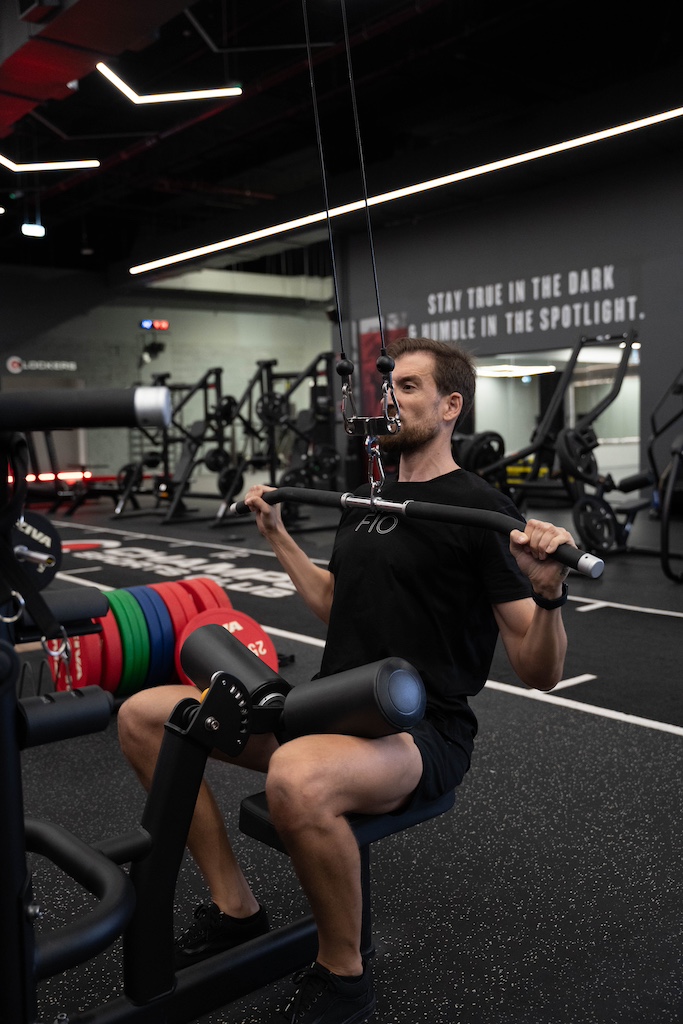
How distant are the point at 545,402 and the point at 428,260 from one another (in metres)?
2.18

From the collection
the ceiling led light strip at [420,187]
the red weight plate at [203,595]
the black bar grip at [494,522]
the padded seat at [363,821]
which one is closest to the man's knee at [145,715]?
the padded seat at [363,821]

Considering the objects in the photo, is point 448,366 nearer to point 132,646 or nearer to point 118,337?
point 132,646

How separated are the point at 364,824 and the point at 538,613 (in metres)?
0.44

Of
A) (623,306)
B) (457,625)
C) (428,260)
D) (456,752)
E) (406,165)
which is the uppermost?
(406,165)

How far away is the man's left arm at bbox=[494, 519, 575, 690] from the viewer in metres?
1.35

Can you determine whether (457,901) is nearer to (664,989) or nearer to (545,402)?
(664,989)

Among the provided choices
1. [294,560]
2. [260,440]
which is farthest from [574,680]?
[260,440]

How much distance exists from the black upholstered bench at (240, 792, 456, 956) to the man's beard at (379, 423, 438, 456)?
677mm

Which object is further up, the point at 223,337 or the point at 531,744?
the point at 223,337

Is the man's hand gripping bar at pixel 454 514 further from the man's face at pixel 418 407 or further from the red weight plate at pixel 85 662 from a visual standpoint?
the red weight plate at pixel 85 662

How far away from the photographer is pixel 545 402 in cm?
1009

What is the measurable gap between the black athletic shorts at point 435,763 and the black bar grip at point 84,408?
2.83ft

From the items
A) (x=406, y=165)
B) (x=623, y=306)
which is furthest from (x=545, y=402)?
(x=406, y=165)

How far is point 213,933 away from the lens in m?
1.66
